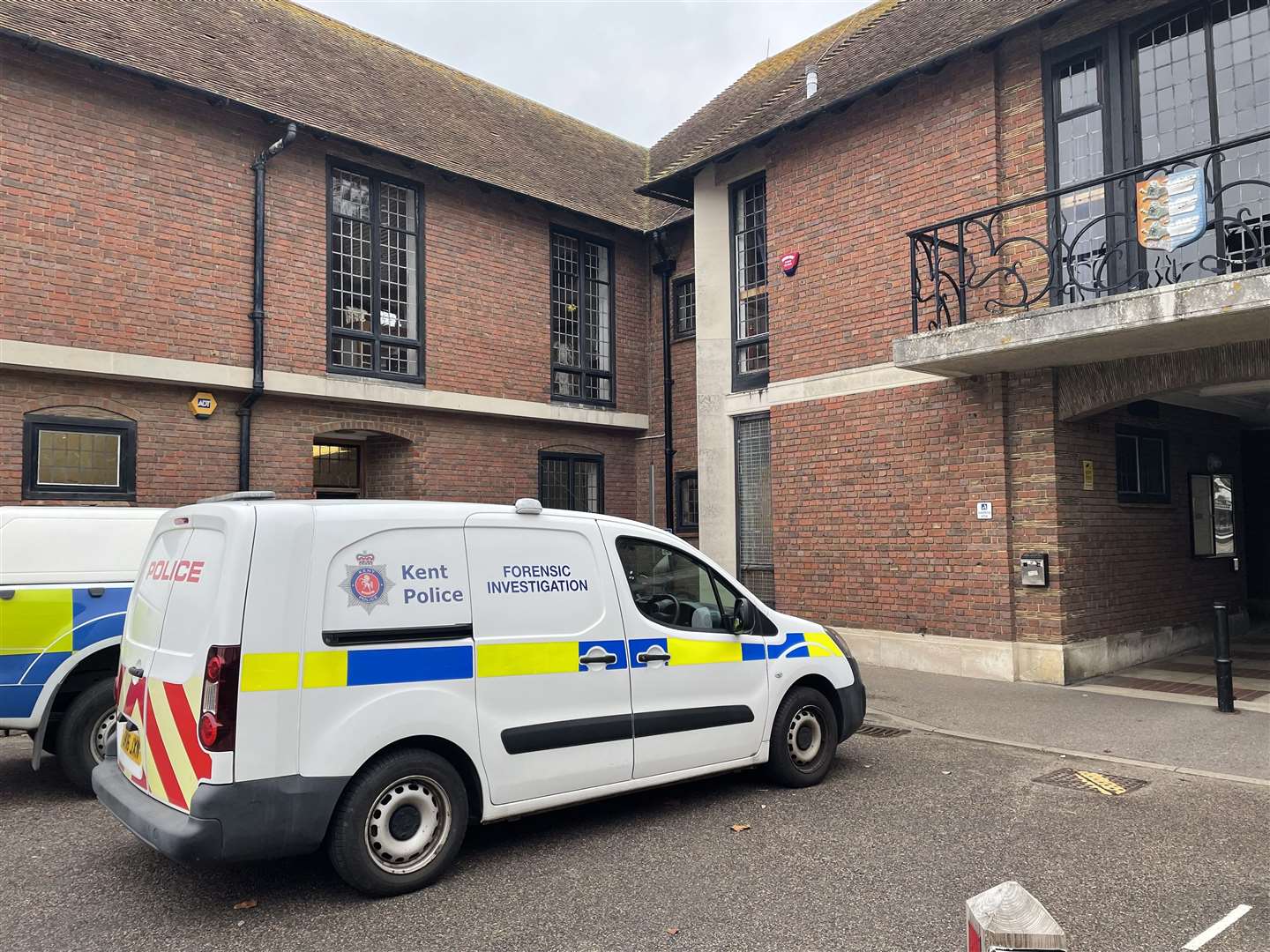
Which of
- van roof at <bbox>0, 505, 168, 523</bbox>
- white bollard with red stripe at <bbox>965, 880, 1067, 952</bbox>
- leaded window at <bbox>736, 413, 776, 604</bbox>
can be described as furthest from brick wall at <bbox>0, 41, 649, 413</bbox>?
white bollard with red stripe at <bbox>965, 880, 1067, 952</bbox>

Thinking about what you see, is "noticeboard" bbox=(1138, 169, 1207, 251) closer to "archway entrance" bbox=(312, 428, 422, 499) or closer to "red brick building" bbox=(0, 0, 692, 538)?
"red brick building" bbox=(0, 0, 692, 538)

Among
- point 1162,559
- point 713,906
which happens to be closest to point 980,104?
point 1162,559

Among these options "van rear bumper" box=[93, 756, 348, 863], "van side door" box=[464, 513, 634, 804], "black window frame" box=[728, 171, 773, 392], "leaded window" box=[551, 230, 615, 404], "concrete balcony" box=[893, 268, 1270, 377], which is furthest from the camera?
"leaded window" box=[551, 230, 615, 404]

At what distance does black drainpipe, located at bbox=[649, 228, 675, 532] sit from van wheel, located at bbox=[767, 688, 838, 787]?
31.6 feet

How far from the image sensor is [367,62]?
15203mm

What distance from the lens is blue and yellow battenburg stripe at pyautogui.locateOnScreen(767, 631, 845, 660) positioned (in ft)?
19.8

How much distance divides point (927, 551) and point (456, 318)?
7.70 metres

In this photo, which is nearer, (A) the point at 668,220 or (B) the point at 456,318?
(B) the point at 456,318

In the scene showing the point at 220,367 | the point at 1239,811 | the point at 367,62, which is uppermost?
the point at 367,62

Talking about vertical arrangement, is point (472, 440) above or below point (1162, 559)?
above

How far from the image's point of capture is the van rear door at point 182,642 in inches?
159

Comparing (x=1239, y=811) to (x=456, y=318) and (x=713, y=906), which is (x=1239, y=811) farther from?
(x=456, y=318)

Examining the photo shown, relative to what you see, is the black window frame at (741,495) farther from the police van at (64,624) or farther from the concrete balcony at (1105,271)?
the police van at (64,624)

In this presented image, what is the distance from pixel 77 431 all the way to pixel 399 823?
27.4 feet
